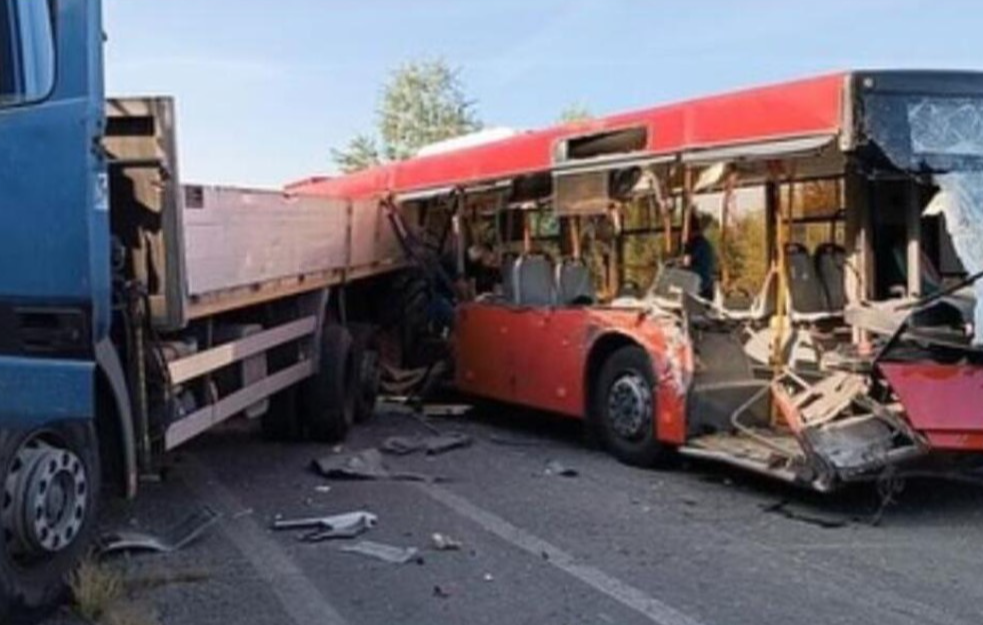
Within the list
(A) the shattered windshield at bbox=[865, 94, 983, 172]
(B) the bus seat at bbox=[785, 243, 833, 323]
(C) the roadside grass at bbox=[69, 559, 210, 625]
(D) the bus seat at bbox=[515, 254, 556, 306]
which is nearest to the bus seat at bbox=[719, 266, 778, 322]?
(B) the bus seat at bbox=[785, 243, 833, 323]

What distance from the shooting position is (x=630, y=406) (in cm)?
949

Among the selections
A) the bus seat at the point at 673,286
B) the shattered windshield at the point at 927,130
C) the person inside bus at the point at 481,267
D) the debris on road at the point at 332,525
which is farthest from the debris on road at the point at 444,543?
the person inside bus at the point at 481,267

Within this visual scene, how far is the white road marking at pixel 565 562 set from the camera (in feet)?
18.4

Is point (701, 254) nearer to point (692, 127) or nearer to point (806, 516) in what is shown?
point (692, 127)

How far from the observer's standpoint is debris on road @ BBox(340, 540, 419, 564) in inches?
257

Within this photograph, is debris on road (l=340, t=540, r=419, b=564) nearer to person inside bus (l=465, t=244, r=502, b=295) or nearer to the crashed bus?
the crashed bus

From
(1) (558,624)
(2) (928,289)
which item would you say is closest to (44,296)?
(1) (558,624)

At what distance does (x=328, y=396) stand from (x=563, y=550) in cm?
429

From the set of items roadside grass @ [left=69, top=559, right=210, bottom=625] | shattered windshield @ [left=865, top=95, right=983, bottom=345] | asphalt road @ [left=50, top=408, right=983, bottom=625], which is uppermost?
shattered windshield @ [left=865, top=95, right=983, bottom=345]

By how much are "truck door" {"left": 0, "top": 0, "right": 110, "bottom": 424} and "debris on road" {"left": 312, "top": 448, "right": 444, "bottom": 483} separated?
3.73 metres

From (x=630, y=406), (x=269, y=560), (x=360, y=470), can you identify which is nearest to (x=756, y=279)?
(x=630, y=406)

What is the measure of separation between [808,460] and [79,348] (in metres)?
4.51

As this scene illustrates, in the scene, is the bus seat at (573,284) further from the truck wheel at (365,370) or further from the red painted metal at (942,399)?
the red painted metal at (942,399)

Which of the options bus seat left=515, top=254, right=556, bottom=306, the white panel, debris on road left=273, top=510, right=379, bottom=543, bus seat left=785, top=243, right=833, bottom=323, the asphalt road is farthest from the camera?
bus seat left=515, top=254, right=556, bottom=306
